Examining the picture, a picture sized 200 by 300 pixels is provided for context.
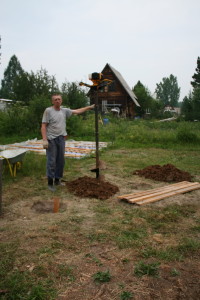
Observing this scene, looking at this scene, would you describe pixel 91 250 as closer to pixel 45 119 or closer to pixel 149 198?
pixel 149 198

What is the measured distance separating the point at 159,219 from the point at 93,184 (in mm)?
1648

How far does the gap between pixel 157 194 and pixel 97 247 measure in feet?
6.55

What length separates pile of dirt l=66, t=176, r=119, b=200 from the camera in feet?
14.3

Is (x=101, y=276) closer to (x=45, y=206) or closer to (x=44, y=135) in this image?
(x=45, y=206)

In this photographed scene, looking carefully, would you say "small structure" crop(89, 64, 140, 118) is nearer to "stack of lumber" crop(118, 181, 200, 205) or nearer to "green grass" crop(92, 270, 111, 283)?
"stack of lumber" crop(118, 181, 200, 205)

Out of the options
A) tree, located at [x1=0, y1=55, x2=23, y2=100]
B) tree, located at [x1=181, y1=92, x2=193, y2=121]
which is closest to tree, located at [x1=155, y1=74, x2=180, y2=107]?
tree, located at [x1=0, y1=55, x2=23, y2=100]

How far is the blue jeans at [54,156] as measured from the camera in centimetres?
466

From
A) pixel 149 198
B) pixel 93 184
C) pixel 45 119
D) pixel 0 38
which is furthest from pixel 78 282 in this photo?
pixel 0 38

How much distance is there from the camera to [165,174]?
18.7 ft

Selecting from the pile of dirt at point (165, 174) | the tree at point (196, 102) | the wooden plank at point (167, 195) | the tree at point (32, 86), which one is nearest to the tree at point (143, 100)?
the tree at point (196, 102)

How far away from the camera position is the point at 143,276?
2.16m

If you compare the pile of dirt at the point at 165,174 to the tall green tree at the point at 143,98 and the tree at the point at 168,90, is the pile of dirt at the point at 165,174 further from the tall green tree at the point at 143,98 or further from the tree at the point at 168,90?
the tree at the point at 168,90

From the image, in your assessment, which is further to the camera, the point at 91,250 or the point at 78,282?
the point at 91,250

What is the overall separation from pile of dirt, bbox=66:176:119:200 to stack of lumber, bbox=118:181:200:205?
0.36 metres
